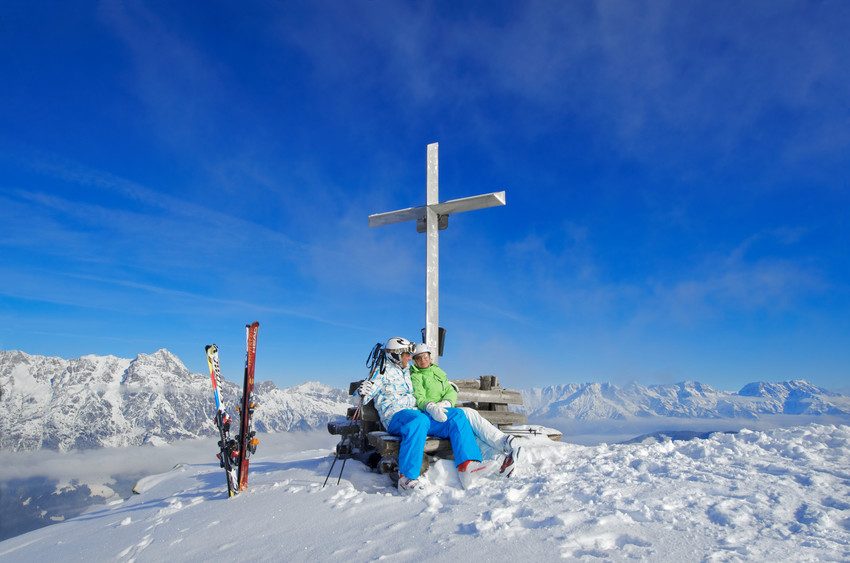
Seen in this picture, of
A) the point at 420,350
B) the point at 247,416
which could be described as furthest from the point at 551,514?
the point at 247,416

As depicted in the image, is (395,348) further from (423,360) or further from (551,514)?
(551,514)

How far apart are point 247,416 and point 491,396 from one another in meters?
5.14

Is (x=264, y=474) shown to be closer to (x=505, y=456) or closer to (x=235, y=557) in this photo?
(x=235, y=557)

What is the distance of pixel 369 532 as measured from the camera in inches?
201

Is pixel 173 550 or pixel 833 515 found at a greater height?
pixel 833 515

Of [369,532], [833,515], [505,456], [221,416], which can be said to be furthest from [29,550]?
[833,515]

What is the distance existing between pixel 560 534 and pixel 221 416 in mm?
6384

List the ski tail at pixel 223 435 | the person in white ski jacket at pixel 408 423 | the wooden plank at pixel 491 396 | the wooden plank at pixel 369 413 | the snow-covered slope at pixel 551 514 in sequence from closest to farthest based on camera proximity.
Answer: the snow-covered slope at pixel 551 514
the person in white ski jacket at pixel 408 423
the ski tail at pixel 223 435
the wooden plank at pixel 369 413
the wooden plank at pixel 491 396

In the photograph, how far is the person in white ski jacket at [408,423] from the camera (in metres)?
6.60

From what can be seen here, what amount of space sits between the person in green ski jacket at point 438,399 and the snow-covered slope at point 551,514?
0.60 metres

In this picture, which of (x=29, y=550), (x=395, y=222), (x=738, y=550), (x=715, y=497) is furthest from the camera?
(x=395, y=222)

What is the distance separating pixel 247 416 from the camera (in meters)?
8.16

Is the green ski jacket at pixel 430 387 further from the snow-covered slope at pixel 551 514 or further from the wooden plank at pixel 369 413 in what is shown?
the snow-covered slope at pixel 551 514

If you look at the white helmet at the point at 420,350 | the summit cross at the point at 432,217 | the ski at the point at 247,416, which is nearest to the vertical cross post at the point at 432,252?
the summit cross at the point at 432,217
